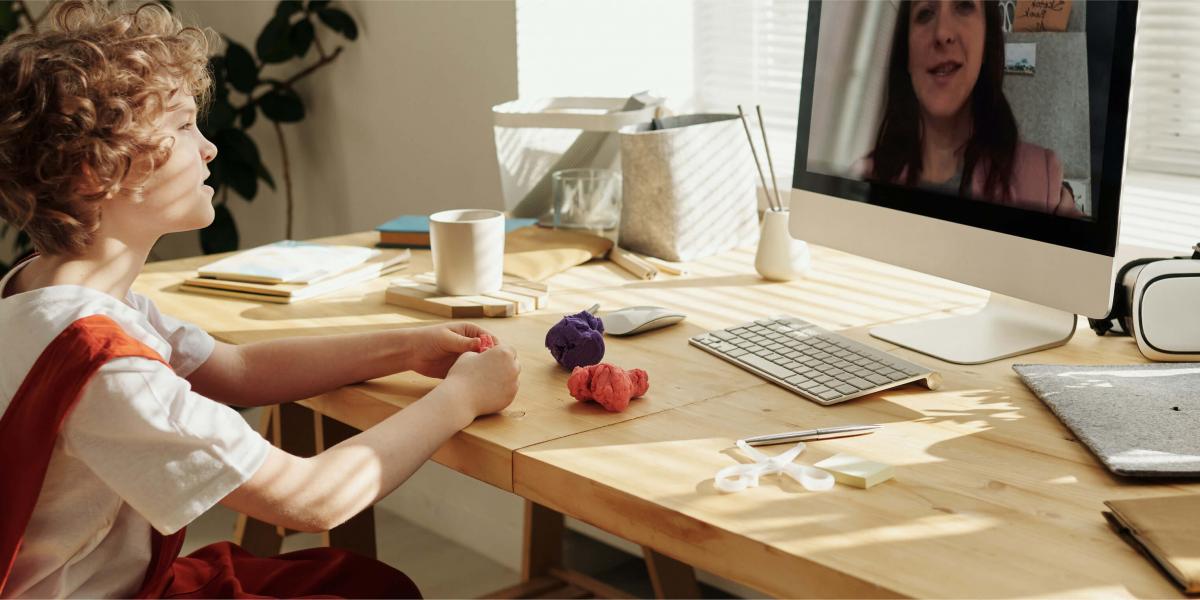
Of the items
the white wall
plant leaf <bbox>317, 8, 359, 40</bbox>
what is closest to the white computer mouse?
the white wall

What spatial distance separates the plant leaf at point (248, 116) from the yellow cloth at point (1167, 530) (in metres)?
2.44

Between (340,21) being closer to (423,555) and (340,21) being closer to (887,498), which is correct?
(423,555)

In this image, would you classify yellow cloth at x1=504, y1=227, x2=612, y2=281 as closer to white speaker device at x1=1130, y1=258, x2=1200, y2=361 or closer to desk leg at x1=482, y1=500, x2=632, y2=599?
desk leg at x1=482, y1=500, x2=632, y2=599

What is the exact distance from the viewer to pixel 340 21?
2646 mm

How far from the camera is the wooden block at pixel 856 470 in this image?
35.4 inches

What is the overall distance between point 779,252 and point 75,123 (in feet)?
3.06

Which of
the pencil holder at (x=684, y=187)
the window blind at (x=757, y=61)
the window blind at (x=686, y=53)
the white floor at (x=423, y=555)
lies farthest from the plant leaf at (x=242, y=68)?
the pencil holder at (x=684, y=187)

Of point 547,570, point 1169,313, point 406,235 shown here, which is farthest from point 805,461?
point 547,570

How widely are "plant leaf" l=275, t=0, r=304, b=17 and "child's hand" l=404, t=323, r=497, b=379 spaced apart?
1.73 metres

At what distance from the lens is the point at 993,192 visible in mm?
1183

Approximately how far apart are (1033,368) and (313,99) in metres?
2.16

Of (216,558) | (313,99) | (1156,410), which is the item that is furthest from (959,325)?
(313,99)

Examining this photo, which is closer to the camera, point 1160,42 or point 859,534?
point 859,534

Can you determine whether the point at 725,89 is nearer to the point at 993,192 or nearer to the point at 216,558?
the point at 993,192
